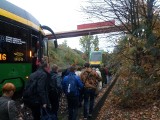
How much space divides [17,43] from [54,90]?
3.55m

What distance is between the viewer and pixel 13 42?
40.7ft

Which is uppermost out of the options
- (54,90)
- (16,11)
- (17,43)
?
(16,11)

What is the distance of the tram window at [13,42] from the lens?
38.0 ft

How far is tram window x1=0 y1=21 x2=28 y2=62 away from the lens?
11.6 m

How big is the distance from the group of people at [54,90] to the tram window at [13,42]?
2.04m

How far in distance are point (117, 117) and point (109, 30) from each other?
9808 mm

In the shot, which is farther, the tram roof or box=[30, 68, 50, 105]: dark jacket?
the tram roof

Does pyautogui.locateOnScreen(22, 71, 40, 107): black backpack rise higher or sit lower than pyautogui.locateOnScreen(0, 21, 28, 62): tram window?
lower

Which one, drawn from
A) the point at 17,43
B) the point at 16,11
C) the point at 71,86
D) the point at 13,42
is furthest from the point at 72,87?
the point at 16,11

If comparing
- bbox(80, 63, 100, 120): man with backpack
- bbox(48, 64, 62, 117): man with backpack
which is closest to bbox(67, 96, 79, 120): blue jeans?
bbox(48, 64, 62, 117): man with backpack

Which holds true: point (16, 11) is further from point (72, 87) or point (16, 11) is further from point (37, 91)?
point (37, 91)

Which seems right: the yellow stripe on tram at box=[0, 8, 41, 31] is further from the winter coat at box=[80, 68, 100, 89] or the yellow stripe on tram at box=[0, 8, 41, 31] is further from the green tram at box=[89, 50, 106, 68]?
the green tram at box=[89, 50, 106, 68]

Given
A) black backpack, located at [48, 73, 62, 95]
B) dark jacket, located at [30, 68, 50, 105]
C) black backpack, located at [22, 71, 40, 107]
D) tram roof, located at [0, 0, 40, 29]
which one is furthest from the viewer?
tram roof, located at [0, 0, 40, 29]

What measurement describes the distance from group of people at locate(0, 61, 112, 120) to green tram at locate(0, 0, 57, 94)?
201 cm
